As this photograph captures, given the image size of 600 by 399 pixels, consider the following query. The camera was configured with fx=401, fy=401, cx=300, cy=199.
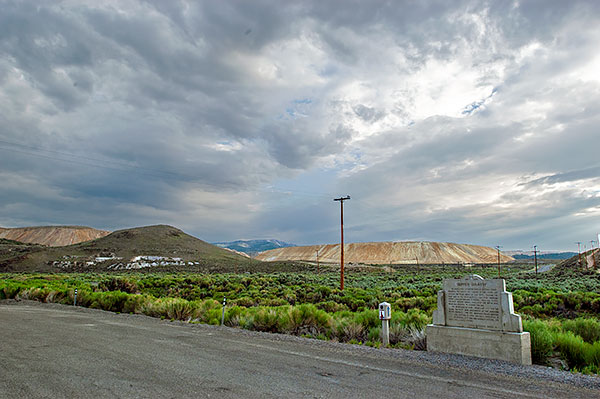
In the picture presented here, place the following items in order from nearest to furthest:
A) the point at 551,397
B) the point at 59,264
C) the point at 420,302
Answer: the point at 551,397
the point at 420,302
the point at 59,264

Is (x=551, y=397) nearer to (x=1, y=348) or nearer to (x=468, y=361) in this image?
(x=468, y=361)

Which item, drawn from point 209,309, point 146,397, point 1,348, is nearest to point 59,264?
point 209,309

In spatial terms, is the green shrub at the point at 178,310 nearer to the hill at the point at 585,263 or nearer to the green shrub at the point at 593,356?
the green shrub at the point at 593,356

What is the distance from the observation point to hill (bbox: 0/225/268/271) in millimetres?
86500

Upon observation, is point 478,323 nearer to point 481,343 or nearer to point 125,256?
point 481,343

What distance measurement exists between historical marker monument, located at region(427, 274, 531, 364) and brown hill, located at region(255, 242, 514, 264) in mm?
145176

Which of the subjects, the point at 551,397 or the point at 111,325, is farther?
the point at 111,325

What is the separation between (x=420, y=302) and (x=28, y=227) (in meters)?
220

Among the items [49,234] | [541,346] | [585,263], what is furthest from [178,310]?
[49,234]

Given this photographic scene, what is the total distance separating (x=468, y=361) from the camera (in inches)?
334

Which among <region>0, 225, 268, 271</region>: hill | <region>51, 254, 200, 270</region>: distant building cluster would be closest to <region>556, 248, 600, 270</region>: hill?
<region>0, 225, 268, 271</region>: hill

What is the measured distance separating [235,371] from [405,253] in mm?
159242

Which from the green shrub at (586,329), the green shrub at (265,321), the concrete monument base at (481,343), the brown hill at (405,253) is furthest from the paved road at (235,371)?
the brown hill at (405,253)

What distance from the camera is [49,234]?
18688 centimetres
